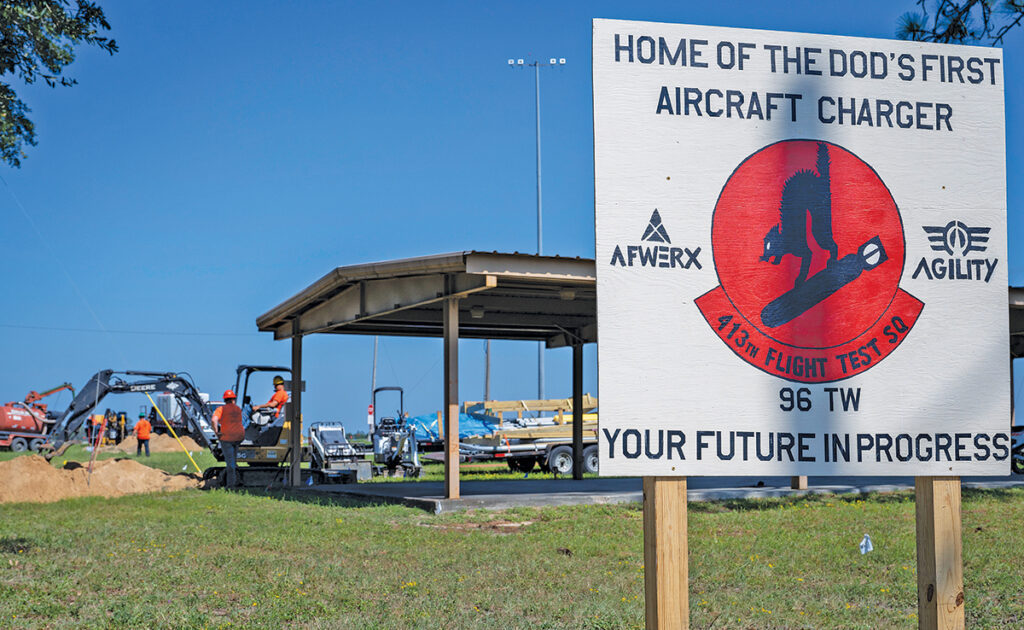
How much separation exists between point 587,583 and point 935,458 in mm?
5100

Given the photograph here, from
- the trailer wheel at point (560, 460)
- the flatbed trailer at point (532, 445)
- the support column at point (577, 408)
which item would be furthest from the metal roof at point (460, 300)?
the flatbed trailer at point (532, 445)

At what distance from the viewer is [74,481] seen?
17.8 meters

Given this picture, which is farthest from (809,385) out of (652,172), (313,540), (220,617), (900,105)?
(313,540)

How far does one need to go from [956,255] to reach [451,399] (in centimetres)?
1125

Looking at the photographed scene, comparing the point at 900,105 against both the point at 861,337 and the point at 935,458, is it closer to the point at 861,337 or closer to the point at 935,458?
the point at 861,337

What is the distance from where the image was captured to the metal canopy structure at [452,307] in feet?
45.9

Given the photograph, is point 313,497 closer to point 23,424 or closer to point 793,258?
point 793,258

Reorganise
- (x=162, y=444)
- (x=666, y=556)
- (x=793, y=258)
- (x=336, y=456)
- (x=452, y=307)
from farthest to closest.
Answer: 1. (x=162, y=444)
2. (x=336, y=456)
3. (x=452, y=307)
4. (x=793, y=258)
5. (x=666, y=556)

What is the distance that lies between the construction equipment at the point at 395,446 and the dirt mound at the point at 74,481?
5.44 m

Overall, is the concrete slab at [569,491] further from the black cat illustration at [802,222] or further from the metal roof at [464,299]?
the black cat illustration at [802,222]

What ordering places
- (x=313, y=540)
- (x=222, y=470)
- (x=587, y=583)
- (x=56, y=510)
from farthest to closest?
(x=222, y=470)
(x=56, y=510)
(x=313, y=540)
(x=587, y=583)

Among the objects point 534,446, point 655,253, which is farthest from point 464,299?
point 655,253

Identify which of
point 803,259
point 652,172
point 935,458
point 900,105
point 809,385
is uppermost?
point 900,105

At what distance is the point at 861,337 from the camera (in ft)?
11.7
